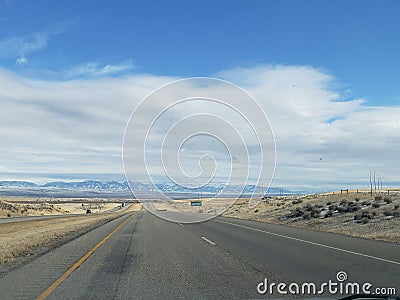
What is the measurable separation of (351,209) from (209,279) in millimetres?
30355

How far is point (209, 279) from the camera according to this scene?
1025 centimetres

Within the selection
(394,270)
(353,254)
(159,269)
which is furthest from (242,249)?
(394,270)

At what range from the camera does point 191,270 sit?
459 inches

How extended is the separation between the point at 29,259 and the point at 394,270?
10624mm

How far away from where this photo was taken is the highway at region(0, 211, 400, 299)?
9.02 m

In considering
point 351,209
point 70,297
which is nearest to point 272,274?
point 70,297

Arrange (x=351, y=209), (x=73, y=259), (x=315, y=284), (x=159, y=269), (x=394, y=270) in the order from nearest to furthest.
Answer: (x=315, y=284)
(x=394, y=270)
(x=159, y=269)
(x=73, y=259)
(x=351, y=209)

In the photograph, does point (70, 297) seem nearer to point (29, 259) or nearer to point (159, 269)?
point (159, 269)

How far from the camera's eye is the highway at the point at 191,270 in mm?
9016

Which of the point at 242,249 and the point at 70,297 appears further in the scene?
the point at 242,249

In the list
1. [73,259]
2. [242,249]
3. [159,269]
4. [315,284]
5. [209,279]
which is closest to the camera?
[315,284]

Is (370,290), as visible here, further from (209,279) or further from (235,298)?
(209,279)

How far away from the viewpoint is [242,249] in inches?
642

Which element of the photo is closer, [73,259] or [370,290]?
[370,290]
